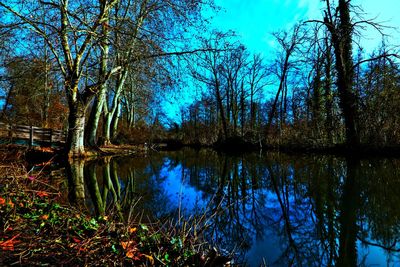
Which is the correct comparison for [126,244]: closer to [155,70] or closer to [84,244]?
[84,244]

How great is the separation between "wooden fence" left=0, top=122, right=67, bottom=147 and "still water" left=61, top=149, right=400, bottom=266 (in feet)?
21.8

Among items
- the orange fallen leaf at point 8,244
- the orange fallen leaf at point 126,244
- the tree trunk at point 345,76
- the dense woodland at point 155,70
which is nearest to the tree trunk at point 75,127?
the dense woodland at point 155,70

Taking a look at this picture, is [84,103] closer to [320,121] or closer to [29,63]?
[29,63]

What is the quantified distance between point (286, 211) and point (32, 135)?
1268 centimetres

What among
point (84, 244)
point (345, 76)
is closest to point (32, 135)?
point (84, 244)

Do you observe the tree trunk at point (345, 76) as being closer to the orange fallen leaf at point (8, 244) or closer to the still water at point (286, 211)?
the still water at point (286, 211)

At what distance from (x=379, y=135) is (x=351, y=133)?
119 cm

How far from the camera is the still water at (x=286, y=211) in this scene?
2.63m

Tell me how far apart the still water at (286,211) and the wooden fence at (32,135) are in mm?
6630

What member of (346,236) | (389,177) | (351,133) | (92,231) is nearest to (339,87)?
(351,133)

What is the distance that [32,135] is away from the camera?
12359 millimetres

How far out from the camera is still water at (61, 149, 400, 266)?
2.63 meters

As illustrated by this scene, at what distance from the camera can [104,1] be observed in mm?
9930

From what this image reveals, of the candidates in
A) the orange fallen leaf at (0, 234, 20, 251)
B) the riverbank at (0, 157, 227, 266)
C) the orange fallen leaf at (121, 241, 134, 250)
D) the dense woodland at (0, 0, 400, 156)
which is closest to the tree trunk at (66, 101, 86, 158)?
the dense woodland at (0, 0, 400, 156)
